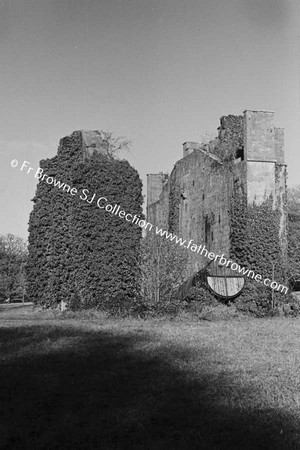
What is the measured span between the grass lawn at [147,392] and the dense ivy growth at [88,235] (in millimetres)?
7475

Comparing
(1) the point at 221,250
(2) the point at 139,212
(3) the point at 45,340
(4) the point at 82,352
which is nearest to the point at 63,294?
(2) the point at 139,212

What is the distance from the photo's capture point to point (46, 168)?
22.2 m

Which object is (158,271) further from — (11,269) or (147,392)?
(11,269)

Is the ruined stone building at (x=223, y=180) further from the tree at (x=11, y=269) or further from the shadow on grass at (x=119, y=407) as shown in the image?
the tree at (x=11, y=269)

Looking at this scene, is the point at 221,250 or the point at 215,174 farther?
the point at 215,174

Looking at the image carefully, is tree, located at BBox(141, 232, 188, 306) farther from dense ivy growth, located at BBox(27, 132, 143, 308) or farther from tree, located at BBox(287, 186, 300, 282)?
tree, located at BBox(287, 186, 300, 282)

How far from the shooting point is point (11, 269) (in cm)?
5850

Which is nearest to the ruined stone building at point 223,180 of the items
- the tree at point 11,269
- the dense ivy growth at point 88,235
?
the dense ivy growth at point 88,235

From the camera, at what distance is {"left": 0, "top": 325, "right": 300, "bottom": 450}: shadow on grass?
497 cm

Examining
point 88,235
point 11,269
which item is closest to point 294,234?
point 88,235

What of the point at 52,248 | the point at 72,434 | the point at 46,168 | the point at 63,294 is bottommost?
the point at 72,434

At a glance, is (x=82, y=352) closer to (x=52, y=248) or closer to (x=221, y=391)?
(x=221, y=391)

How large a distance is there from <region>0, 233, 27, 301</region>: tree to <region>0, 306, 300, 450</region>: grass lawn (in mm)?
46656

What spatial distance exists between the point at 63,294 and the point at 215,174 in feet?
25.9
